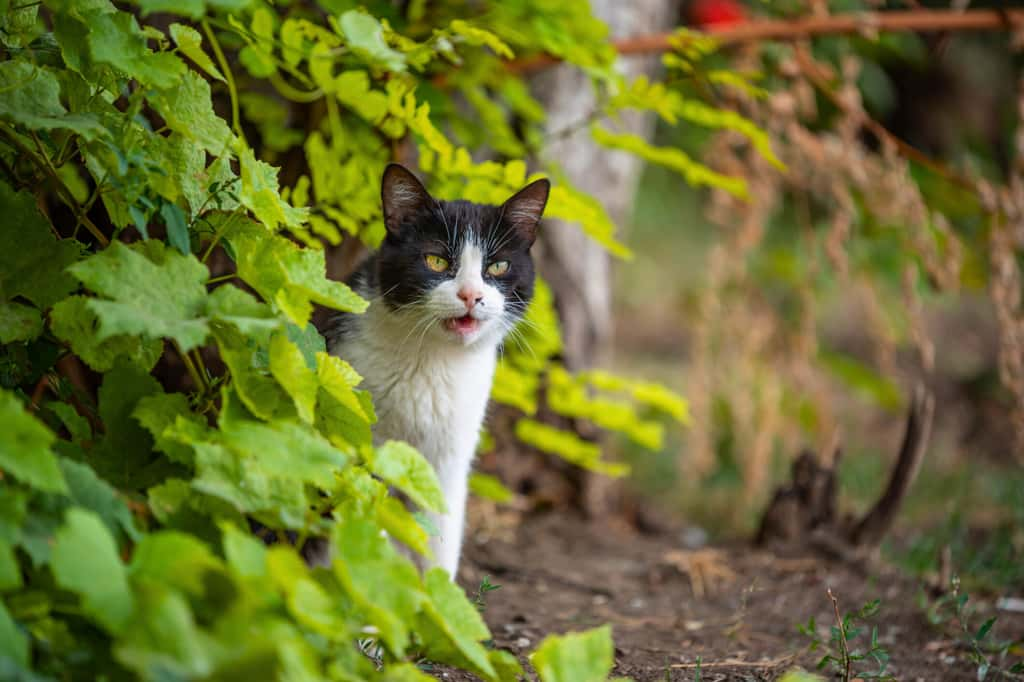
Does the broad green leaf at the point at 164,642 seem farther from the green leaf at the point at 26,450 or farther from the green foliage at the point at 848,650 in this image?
the green foliage at the point at 848,650

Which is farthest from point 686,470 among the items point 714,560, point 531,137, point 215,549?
point 215,549

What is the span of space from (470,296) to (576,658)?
0.99m

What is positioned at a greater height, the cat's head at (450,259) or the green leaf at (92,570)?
the cat's head at (450,259)

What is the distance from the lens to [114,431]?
144cm

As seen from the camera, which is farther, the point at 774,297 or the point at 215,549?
the point at 774,297

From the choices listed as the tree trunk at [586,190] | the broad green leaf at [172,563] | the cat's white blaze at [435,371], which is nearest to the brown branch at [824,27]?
the tree trunk at [586,190]

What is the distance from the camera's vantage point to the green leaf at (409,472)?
1.33 m

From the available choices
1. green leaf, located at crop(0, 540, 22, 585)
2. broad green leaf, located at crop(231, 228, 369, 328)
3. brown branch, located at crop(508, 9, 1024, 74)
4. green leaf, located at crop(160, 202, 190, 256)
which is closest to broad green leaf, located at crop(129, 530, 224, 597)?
green leaf, located at crop(0, 540, 22, 585)

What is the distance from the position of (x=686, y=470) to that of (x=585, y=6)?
7.40 ft

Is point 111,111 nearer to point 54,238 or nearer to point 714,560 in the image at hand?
point 54,238

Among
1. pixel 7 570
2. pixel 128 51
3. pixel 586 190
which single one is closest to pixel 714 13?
pixel 586 190

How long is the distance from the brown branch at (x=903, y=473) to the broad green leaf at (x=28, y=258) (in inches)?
98.0

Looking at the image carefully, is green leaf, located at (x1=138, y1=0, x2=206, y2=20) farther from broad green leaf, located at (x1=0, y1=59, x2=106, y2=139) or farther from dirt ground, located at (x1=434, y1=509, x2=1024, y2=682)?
dirt ground, located at (x1=434, y1=509, x2=1024, y2=682)

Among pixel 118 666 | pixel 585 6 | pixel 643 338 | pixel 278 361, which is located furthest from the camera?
pixel 643 338
